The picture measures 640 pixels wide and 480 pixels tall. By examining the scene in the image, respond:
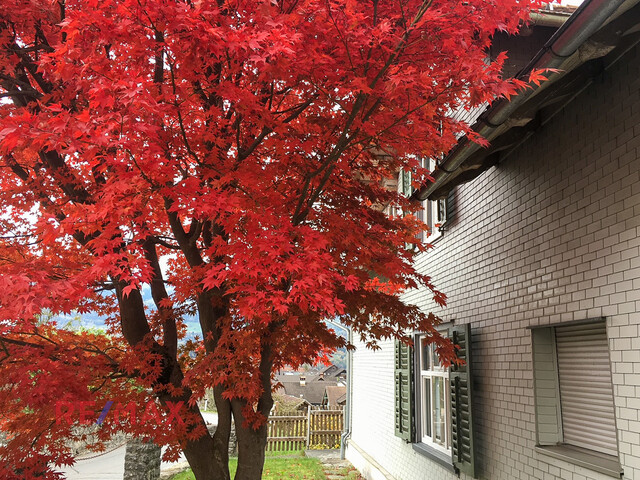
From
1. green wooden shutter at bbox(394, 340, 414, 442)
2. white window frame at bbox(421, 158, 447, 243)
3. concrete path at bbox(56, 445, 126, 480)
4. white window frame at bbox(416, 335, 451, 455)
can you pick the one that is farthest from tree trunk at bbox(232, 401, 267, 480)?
concrete path at bbox(56, 445, 126, 480)

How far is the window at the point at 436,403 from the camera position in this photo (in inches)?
236

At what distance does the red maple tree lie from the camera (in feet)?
10.4

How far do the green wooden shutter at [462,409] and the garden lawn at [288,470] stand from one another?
6.25m

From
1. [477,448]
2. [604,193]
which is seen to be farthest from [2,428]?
[604,193]

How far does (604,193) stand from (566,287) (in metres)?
0.91

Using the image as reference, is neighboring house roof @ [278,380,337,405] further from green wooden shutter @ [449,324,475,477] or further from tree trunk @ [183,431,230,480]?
tree trunk @ [183,431,230,480]

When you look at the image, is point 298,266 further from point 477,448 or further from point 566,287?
point 477,448

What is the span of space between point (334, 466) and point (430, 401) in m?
6.24

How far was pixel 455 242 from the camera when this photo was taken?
7.18m

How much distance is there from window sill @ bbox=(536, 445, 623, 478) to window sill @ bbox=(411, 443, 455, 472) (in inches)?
83.0

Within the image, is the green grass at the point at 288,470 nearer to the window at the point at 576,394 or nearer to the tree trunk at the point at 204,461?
the tree trunk at the point at 204,461

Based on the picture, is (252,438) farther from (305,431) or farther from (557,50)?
(305,431)

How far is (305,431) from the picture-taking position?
1728cm

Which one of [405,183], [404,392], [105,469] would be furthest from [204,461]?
[105,469]
